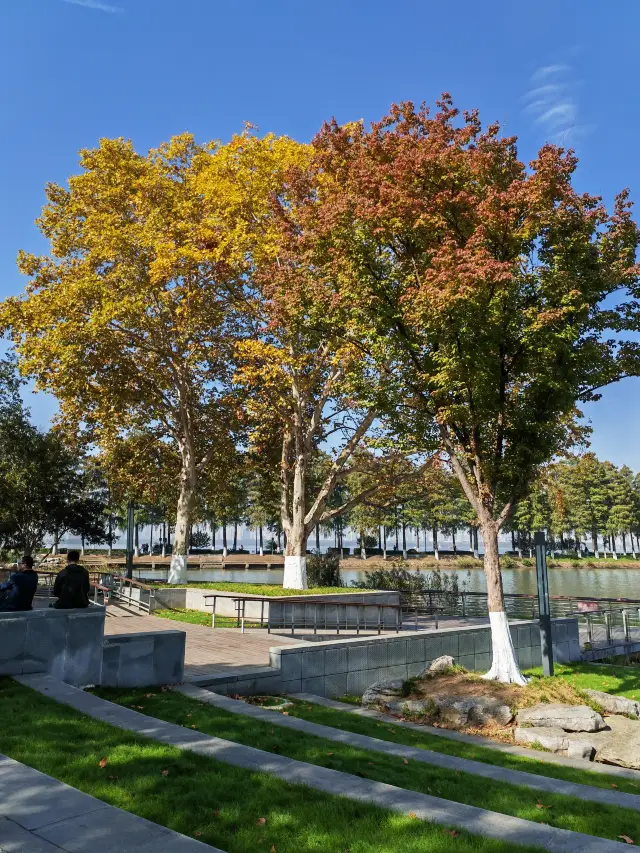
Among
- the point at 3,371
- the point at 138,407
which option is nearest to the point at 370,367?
the point at 138,407

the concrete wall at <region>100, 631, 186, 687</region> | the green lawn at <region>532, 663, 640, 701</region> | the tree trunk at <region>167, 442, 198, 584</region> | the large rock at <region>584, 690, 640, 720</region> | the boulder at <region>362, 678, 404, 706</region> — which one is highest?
the tree trunk at <region>167, 442, 198, 584</region>

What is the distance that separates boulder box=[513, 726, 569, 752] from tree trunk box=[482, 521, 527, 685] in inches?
106

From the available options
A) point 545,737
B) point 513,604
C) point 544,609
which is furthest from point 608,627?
point 545,737

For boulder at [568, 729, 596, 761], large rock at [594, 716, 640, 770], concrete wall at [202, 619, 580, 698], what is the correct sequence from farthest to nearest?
concrete wall at [202, 619, 580, 698] → boulder at [568, 729, 596, 761] → large rock at [594, 716, 640, 770]

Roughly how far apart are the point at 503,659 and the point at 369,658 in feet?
9.23

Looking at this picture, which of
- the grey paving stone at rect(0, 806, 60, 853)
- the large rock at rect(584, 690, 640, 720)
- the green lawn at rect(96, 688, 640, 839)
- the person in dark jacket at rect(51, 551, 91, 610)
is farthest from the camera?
the large rock at rect(584, 690, 640, 720)

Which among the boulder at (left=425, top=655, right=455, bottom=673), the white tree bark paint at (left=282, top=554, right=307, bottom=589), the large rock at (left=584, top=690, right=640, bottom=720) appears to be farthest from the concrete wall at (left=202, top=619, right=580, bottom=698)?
the white tree bark paint at (left=282, top=554, right=307, bottom=589)

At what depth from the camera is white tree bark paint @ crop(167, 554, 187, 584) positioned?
25.6m

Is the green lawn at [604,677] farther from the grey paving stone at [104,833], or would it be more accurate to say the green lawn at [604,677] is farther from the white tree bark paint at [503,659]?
the grey paving stone at [104,833]

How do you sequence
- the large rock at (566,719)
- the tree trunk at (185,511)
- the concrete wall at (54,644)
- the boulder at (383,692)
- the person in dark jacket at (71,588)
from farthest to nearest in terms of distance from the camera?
the tree trunk at (185,511) < the boulder at (383,692) < the large rock at (566,719) < the person in dark jacket at (71,588) < the concrete wall at (54,644)

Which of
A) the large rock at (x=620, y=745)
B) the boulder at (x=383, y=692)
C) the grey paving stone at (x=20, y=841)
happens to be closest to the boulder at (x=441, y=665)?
the boulder at (x=383, y=692)

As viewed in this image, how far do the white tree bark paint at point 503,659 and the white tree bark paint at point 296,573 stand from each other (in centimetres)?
1065

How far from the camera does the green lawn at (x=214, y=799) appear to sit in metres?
4.61

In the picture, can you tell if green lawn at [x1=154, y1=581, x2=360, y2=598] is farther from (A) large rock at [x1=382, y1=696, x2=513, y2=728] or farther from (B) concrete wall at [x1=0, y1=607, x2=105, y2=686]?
(B) concrete wall at [x1=0, y1=607, x2=105, y2=686]
